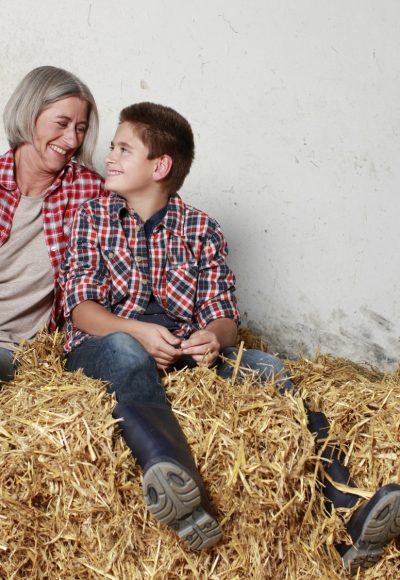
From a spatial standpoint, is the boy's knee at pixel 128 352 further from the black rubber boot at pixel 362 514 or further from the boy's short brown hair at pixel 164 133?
the boy's short brown hair at pixel 164 133

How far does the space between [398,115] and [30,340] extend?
69.7 inches

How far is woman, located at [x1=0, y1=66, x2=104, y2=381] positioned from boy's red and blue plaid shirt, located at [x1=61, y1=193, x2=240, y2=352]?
137mm

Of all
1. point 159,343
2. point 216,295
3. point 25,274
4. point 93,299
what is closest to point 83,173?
point 25,274

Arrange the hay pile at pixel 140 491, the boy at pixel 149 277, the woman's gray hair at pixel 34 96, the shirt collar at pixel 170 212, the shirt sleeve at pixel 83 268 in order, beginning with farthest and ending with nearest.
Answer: the woman's gray hair at pixel 34 96, the shirt collar at pixel 170 212, the shirt sleeve at pixel 83 268, the boy at pixel 149 277, the hay pile at pixel 140 491

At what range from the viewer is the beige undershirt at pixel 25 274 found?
2662 millimetres

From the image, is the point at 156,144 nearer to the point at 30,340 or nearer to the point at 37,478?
the point at 30,340

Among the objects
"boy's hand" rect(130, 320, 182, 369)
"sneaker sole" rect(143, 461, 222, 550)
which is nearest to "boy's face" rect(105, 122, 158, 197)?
"boy's hand" rect(130, 320, 182, 369)

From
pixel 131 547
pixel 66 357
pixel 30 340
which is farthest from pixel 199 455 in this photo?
pixel 30 340

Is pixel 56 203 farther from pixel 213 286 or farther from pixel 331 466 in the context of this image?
pixel 331 466

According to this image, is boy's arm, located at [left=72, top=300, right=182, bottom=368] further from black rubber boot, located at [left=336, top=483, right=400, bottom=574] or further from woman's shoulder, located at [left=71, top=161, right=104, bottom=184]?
black rubber boot, located at [left=336, top=483, right=400, bottom=574]

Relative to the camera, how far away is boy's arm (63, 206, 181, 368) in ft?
7.57

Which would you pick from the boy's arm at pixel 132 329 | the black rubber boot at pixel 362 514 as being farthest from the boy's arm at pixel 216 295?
the black rubber boot at pixel 362 514

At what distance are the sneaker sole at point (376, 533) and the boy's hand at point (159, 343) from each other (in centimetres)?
71

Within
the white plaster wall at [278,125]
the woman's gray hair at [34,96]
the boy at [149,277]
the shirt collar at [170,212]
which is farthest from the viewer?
the white plaster wall at [278,125]
